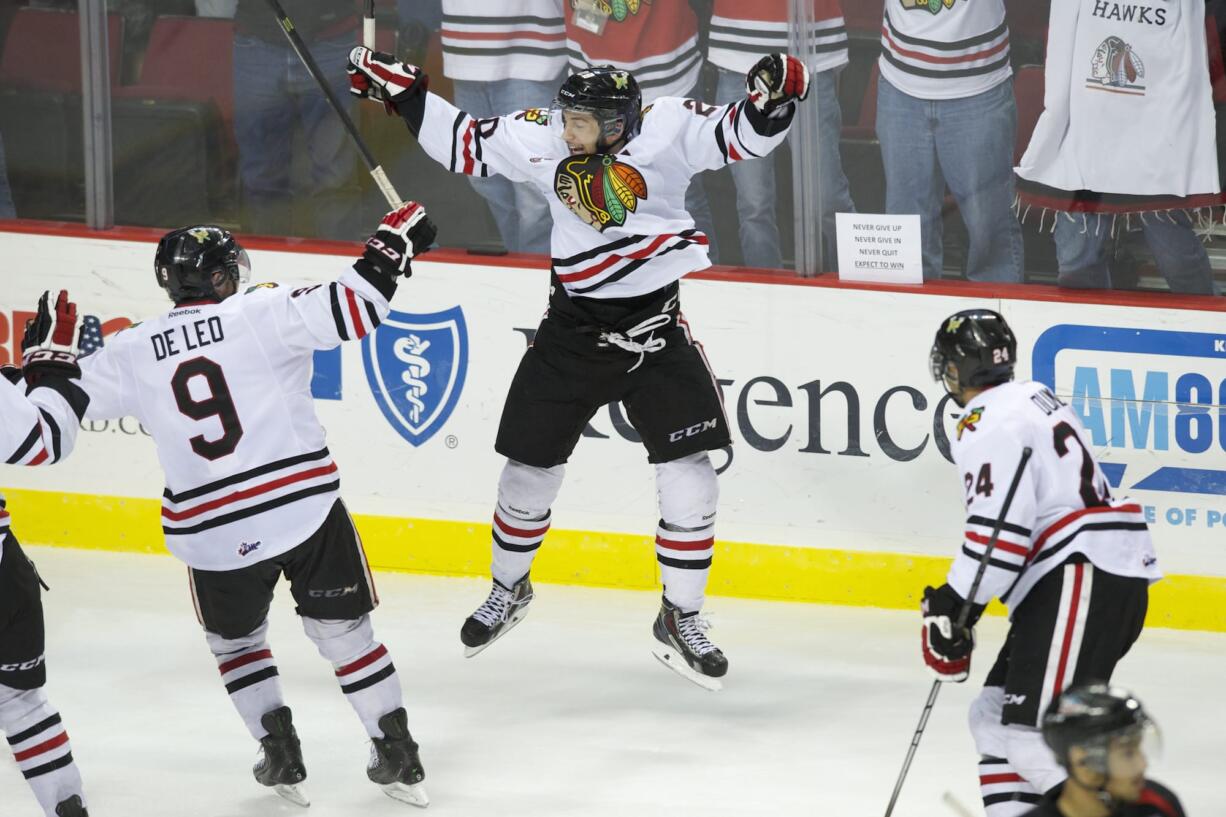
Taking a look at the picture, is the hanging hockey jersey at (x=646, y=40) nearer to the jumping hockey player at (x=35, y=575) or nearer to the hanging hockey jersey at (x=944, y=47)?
the hanging hockey jersey at (x=944, y=47)

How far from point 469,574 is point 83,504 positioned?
129cm

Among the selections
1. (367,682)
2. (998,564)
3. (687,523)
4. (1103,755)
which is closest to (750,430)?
(687,523)

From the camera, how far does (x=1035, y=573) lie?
3.13m

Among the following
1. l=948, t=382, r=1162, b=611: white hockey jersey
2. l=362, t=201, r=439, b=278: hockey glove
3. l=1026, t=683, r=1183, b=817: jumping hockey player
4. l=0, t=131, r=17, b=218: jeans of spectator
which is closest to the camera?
l=1026, t=683, r=1183, b=817: jumping hockey player

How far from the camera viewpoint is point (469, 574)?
570 cm

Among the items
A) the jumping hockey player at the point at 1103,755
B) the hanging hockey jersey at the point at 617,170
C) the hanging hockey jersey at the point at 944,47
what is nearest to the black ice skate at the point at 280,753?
the hanging hockey jersey at the point at 617,170

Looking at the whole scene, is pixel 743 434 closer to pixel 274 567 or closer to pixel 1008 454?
pixel 274 567

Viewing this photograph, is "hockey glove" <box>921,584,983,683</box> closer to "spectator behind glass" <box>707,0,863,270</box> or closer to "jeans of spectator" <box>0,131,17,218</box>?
"spectator behind glass" <box>707,0,863,270</box>

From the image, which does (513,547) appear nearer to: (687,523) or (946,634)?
(687,523)

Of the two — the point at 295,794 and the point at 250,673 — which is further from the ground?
the point at 250,673

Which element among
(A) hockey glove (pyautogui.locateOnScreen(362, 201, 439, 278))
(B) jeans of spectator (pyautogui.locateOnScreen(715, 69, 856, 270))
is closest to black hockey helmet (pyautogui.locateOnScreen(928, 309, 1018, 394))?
(A) hockey glove (pyautogui.locateOnScreen(362, 201, 439, 278))

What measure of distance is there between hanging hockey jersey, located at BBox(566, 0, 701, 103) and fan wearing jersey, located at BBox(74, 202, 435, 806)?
6.09 feet

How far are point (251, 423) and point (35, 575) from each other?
0.50 metres

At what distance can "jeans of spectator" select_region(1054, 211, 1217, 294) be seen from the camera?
16.6 ft
